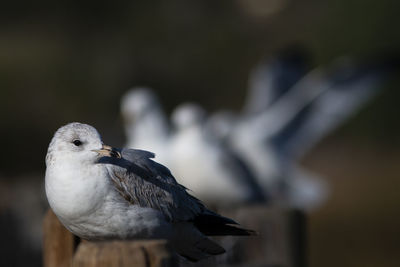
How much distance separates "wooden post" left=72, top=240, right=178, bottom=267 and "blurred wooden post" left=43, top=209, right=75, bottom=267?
2.93ft

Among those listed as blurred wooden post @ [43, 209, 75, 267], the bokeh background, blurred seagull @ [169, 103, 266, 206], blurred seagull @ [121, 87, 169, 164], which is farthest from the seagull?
the bokeh background

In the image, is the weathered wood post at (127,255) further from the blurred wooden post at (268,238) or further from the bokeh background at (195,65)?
the bokeh background at (195,65)

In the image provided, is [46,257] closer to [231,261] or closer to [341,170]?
[231,261]

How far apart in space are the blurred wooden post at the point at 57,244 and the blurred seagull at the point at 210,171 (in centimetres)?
363

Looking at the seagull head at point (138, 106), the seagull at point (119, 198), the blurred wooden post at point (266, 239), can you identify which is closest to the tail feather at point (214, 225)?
the seagull at point (119, 198)

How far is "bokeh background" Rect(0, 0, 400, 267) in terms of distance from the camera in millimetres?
13808

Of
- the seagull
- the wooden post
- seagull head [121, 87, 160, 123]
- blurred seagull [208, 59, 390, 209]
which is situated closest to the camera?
the wooden post

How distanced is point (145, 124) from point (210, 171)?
1218mm

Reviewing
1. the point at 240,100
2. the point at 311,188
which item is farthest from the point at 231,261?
the point at 240,100

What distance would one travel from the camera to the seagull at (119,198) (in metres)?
2.61

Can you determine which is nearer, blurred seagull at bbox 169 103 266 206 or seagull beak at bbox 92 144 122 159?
seagull beak at bbox 92 144 122 159

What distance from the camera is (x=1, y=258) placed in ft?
16.8

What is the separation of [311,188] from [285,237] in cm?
625

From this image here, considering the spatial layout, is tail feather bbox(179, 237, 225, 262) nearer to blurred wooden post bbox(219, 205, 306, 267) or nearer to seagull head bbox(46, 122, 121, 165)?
seagull head bbox(46, 122, 121, 165)
